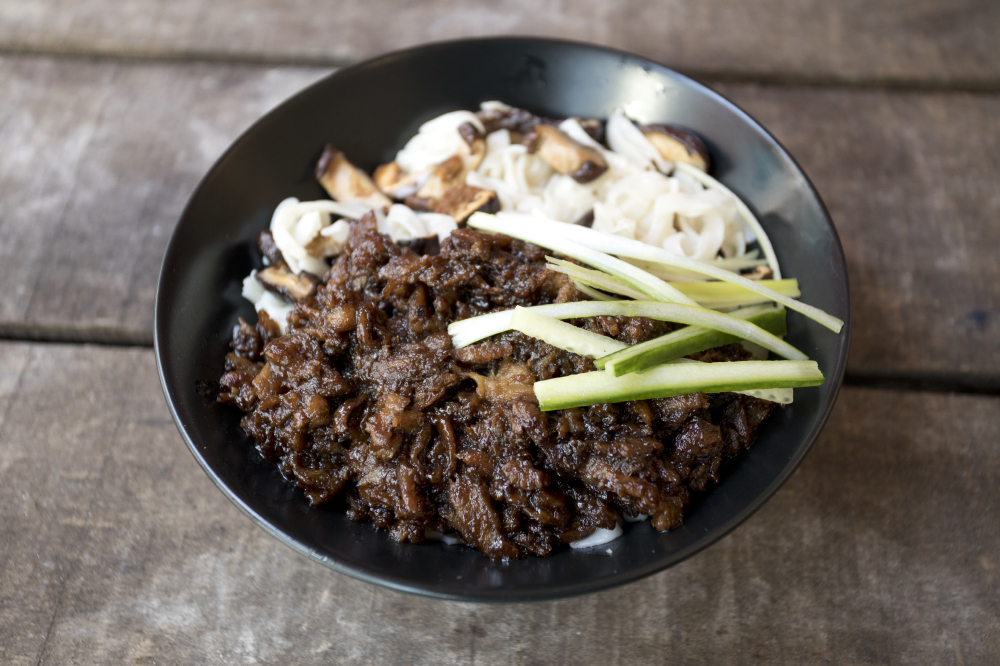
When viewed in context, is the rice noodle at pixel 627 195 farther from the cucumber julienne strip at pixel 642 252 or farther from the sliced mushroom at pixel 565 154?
the cucumber julienne strip at pixel 642 252

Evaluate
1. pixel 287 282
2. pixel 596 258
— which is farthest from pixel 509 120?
pixel 287 282

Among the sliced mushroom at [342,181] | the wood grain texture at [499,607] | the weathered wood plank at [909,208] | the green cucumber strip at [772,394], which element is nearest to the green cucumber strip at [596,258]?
the green cucumber strip at [772,394]

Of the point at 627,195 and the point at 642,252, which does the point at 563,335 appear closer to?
the point at 642,252

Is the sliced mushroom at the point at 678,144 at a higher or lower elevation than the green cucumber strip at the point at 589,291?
higher

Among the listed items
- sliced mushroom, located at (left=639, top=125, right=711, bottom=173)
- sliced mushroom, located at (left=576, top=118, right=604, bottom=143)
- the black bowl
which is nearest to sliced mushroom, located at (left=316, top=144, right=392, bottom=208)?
the black bowl

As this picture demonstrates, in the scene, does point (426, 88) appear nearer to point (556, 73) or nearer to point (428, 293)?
point (556, 73)

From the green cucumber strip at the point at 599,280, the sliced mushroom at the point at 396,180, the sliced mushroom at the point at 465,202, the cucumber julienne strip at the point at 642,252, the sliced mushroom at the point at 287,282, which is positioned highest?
the cucumber julienne strip at the point at 642,252
